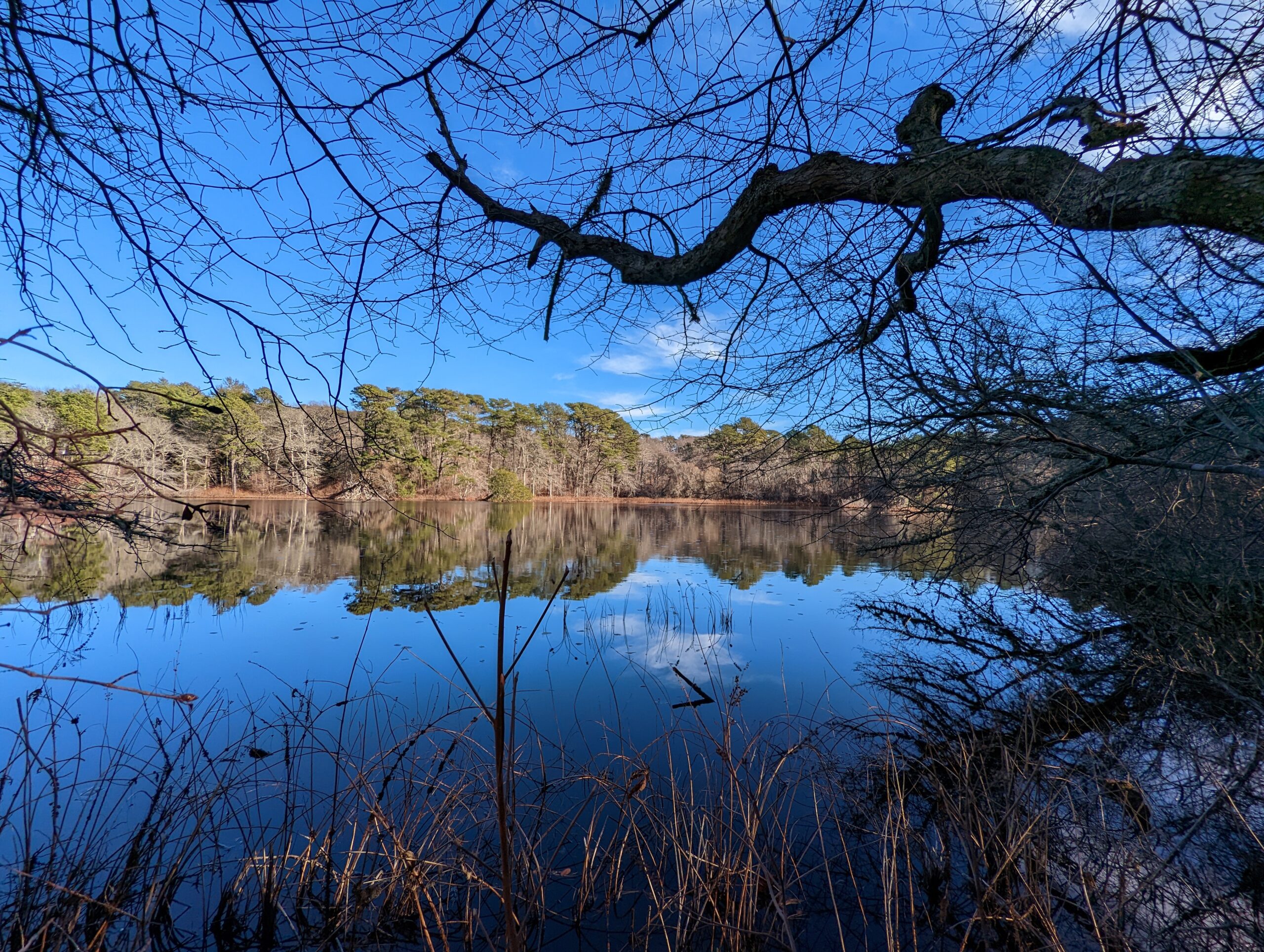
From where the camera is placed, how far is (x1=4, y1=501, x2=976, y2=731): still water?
446 cm

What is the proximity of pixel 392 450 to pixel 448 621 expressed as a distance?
6409 mm

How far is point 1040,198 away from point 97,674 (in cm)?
717

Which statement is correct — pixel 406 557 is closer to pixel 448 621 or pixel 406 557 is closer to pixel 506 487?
pixel 448 621

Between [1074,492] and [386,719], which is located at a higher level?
[1074,492]

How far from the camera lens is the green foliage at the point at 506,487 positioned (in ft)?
99.1

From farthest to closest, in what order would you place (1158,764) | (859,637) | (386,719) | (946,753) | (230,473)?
1. (230,473)
2. (859,637)
3. (386,719)
4. (946,753)
5. (1158,764)

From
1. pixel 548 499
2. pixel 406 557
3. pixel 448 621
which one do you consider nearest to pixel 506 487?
pixel 548 499

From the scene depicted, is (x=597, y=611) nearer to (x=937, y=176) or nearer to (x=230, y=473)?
(x=937, y=176)

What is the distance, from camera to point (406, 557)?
500 inches

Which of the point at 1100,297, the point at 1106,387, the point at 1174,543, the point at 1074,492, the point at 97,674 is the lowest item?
the point at 97,674

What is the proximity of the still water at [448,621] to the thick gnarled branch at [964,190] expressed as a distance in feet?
3.97

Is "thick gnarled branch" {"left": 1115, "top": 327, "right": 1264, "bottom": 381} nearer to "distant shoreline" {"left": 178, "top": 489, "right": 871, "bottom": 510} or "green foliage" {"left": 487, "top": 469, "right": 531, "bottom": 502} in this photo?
"distant shoreline" {"left": 178, "top": 489, "right": 871, "bottom": 510}

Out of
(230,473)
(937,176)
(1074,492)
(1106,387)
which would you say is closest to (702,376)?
(937,176)

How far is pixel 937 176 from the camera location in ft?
5.60
